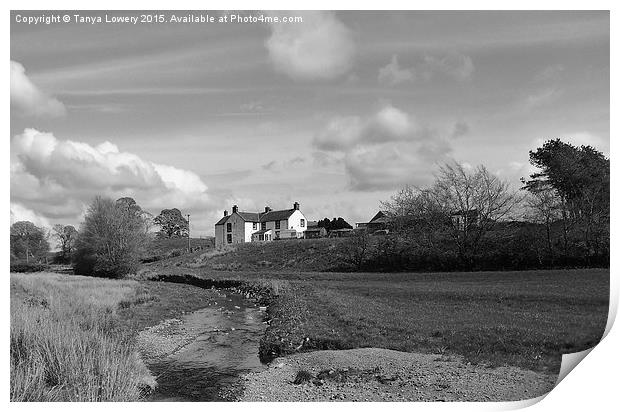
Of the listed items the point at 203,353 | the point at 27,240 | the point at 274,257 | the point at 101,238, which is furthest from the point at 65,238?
the point at 274,257

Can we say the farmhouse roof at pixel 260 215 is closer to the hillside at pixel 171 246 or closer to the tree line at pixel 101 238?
the tree line at pixel 101 238

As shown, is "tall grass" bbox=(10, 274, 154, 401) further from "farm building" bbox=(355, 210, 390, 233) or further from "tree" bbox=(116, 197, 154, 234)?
"farm building" bbox=(355, 210, 390, 233)

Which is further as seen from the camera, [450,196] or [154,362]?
[450,196]

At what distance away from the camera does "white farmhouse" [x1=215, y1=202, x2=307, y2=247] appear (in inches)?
394

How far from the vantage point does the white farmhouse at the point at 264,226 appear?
1001cm

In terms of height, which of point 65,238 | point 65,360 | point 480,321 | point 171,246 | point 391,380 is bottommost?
point 391,380

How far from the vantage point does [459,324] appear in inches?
267

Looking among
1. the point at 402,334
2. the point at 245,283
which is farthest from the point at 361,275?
the point at 402,334

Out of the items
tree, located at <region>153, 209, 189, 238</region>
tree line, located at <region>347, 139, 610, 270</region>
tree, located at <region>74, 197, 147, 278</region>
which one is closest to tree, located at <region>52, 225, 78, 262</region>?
tree, located at <region>74, 197, 147, 278</region>

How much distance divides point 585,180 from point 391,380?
3.86 metres

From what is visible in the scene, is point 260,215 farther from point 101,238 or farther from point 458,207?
point 101,238

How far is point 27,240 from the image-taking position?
23.9 ft
